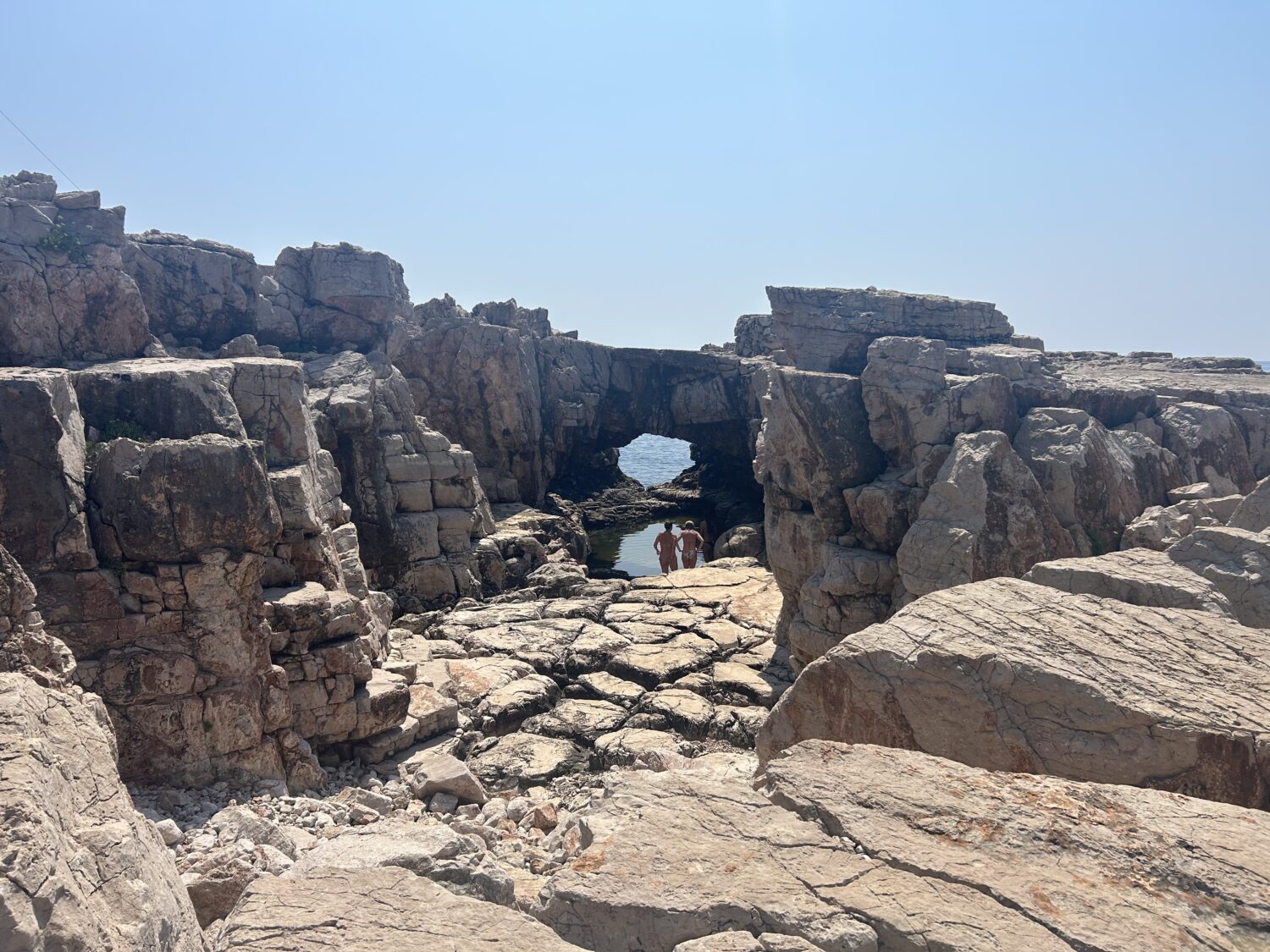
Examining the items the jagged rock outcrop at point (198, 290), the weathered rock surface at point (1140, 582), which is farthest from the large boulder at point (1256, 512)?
the jagged rock outcrop at point (198, 290)

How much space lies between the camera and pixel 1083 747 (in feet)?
14.1

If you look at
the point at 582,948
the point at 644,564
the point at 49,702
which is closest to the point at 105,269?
the point at 49,702

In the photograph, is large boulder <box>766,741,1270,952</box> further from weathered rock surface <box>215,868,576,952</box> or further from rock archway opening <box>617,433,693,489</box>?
rock archway opening <box>617,433,693,489</box>

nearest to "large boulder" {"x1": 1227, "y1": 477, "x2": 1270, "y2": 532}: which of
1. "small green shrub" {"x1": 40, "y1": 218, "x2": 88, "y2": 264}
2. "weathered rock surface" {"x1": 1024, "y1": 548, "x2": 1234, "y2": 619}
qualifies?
"weathered rock surface" {"x1": 1024, "y1": 548, "x2": 1234, "y2": 619}

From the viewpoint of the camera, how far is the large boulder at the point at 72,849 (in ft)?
7.84

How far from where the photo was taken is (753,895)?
3082 millimetres

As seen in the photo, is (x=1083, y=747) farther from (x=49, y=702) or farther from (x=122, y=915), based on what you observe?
(x=49, y=702)

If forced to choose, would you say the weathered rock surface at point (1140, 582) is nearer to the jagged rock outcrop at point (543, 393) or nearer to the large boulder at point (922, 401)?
the large boulder at point (922, 401)

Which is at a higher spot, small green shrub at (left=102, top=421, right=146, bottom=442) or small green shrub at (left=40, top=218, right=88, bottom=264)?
small green shrub at (left=40, top=218, right=88, bottom=264)

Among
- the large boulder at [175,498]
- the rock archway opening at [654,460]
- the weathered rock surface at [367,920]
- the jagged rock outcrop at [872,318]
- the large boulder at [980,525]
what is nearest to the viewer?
the weathered rock surface at [367,920]

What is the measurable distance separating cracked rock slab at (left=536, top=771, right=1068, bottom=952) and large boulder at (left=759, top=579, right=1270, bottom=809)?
151cm

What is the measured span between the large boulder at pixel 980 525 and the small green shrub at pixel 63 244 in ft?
39.3

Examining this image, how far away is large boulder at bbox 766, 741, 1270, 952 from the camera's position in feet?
9.58

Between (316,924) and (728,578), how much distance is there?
13.9 m
